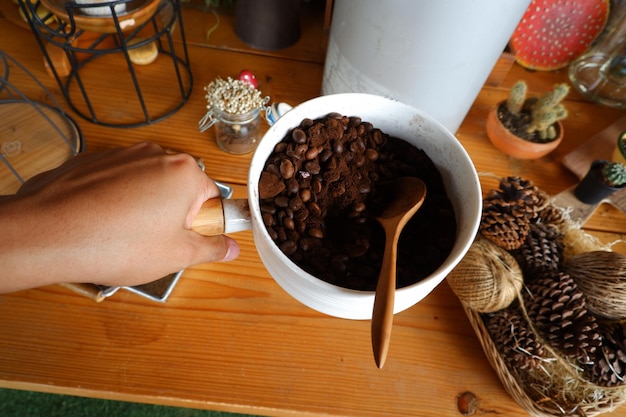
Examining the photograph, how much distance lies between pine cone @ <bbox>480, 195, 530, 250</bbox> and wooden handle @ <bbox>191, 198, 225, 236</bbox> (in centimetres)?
25

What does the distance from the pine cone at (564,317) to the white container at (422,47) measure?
0.21 metres

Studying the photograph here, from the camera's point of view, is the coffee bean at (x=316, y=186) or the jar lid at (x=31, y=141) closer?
the coffee bean at (x=316, y=186)

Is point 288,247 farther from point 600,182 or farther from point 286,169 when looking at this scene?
point 600,182

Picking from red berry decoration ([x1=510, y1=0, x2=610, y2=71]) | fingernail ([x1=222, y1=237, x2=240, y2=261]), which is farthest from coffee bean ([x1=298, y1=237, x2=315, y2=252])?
red berry decoration ([x1=510, y1=0, x2=610, y2=71])

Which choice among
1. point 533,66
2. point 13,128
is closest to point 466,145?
point 533,66

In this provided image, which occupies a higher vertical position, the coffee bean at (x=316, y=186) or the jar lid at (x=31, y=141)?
the coffee bean at (x=316, y=186)

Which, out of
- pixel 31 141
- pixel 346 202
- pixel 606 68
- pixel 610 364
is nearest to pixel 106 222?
pixel 346 202

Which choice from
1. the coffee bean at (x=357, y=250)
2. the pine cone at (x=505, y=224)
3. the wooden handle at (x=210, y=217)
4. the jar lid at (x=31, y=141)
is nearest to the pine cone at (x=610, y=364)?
the pine cone at (x=505, y=224)

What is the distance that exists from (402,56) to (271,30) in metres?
0.26

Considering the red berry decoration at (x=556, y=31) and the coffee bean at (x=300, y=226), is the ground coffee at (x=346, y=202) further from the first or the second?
the red berry decoration at (x=556, y=31)

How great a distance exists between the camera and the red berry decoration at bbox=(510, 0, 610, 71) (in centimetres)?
59

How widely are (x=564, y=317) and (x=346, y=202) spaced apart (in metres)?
0.22

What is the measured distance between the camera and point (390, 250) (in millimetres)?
289

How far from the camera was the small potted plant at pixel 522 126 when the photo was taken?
513 millimetres
